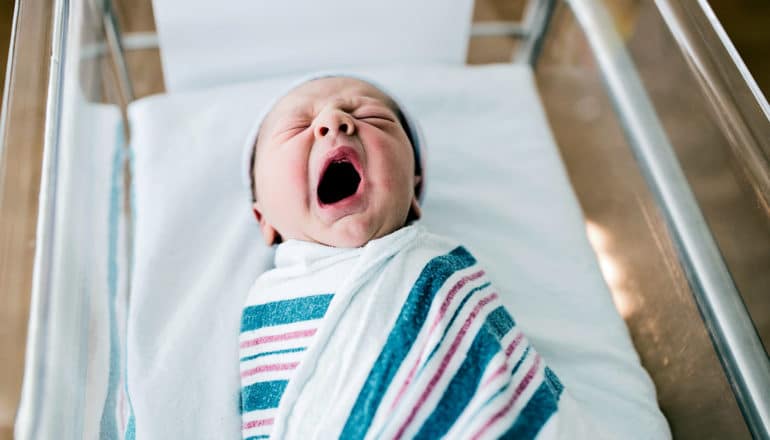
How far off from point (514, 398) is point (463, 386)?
0.19 ft

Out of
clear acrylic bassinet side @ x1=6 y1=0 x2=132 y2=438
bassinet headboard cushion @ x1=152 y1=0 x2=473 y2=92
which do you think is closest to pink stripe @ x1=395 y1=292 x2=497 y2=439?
clear acrylic bassinet side @ x1=6 y1=0 x2=132 y2=438

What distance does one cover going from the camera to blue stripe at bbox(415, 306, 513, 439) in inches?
25.7

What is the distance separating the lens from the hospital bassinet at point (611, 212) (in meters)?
0.70

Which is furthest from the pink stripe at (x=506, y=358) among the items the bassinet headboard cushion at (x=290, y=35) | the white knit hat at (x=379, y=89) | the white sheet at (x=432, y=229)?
the bassinet headboard cushion at (x=290, y=35)

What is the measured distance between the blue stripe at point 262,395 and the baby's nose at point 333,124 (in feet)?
0.91

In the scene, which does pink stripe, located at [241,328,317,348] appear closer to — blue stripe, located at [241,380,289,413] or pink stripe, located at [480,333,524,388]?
blue stripe, located at [241,380,289,413]

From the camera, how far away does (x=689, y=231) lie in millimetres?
936

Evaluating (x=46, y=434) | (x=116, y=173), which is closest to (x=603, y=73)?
(x=116, y=173)

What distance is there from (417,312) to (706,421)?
45cm

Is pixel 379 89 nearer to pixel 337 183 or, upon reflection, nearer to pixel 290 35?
pixel 337 183

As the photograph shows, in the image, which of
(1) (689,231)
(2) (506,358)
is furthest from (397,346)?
(1) (689,231)

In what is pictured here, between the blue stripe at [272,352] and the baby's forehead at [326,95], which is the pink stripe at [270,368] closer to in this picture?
the blue stripe at [272,352]

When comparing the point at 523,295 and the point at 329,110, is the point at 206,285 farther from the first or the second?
the point at 523,295

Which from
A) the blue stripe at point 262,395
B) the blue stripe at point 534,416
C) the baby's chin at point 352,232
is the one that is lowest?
the blue stripe at point 534,416
